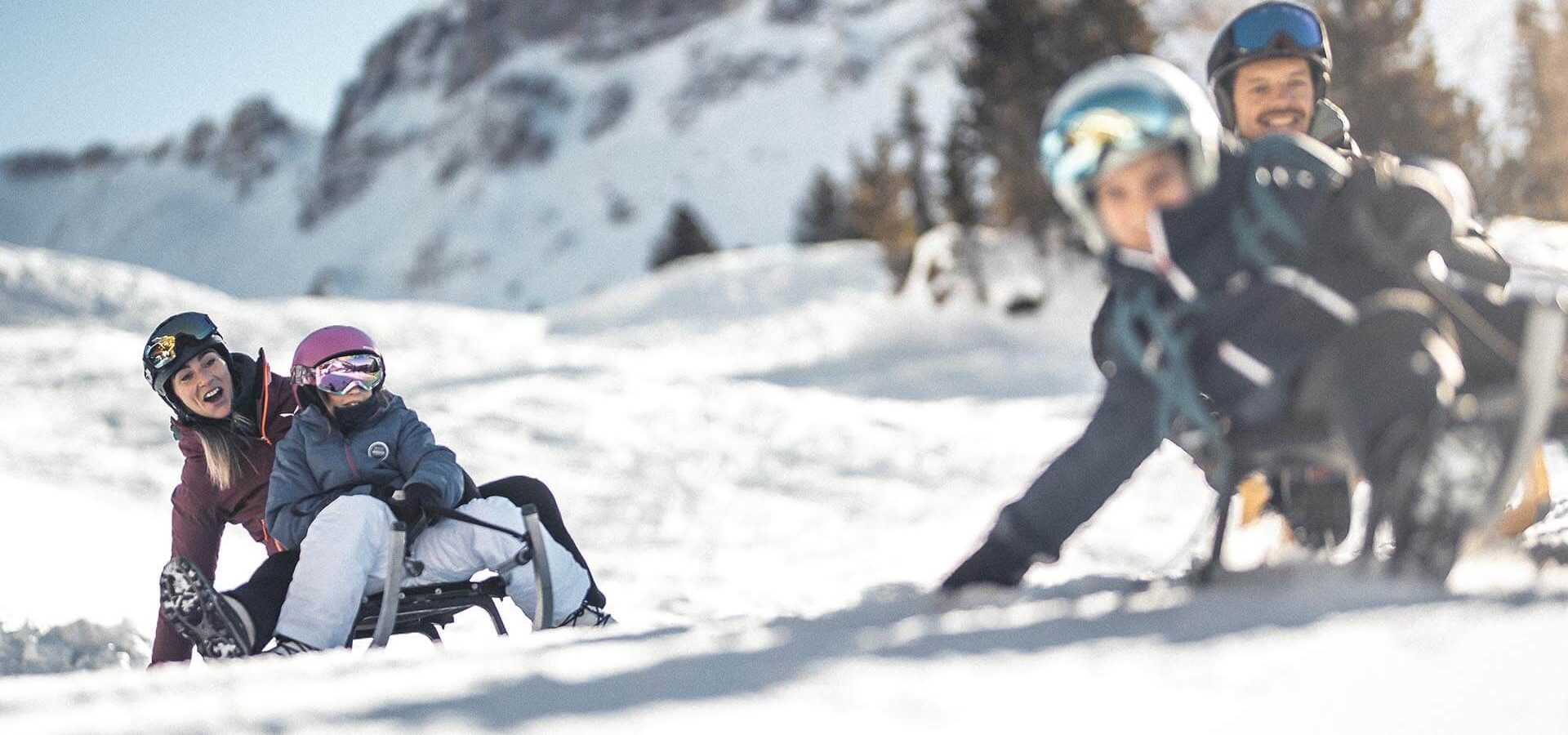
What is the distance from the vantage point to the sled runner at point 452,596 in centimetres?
346

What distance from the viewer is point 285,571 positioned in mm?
3340

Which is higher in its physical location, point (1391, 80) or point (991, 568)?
point (1391, 80)

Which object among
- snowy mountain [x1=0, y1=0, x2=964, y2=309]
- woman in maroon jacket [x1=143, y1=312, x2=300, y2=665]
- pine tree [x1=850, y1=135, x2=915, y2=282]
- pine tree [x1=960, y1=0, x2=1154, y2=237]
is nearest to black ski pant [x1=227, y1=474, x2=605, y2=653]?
woman in maroon jacket [x1=143, y1=312, x2=300, y2=665]

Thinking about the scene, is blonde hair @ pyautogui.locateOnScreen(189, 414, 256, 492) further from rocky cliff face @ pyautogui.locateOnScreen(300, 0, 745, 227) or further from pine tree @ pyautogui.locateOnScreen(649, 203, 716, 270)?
rocky cliff face @ pyautogui.locateOnScreen(300, 0, 745, 227)

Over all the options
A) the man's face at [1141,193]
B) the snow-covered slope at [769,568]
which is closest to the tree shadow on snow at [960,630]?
the snow-covered slope at [769,568]

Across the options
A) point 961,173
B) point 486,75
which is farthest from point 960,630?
point 486,75

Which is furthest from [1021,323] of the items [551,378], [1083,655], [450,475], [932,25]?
[932,25]

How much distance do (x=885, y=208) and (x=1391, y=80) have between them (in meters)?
13.5

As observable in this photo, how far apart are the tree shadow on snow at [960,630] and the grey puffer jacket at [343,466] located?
1599 millimetres

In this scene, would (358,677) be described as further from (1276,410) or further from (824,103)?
(824,103)

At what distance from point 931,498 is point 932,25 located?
101 meters

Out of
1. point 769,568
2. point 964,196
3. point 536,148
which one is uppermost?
point 536,148

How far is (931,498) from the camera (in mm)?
9258

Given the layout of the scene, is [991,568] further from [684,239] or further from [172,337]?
[684,239]
